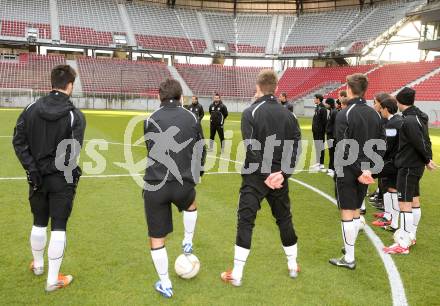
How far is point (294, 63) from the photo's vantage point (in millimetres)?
57906

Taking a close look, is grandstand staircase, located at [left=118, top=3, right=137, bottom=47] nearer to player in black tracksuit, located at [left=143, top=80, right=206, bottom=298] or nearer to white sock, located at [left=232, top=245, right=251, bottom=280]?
player in black tracksuit, located at [left=143, top=80, right=206, bottom=298]

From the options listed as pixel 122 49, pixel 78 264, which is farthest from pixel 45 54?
pixel 78 264

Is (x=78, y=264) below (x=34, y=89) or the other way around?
below

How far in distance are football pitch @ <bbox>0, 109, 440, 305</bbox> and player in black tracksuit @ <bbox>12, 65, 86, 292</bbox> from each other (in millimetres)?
726

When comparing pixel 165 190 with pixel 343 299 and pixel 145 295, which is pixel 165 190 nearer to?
pixel 145 295

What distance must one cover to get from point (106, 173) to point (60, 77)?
7336 millimetres

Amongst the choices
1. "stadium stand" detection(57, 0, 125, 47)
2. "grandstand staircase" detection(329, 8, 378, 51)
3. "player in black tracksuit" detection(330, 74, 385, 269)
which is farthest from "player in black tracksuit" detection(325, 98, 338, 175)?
"stadium stand" detection(57, 0, 125, 47)

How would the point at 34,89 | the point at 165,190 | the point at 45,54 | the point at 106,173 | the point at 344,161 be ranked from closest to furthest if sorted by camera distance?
the point at 165,190
the point at 344,161
the point at 106,173
the point at 34,89
the point at 45,54

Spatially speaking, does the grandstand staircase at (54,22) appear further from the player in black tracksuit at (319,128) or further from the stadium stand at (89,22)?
the player in black tracksuit at (319,128)

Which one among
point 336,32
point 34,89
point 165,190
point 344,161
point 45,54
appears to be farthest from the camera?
point 336,32

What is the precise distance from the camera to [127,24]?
55812mm

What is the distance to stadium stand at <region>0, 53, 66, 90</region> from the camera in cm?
4409

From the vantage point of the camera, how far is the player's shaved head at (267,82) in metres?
4.75

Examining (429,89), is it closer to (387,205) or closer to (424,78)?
(424,78)
